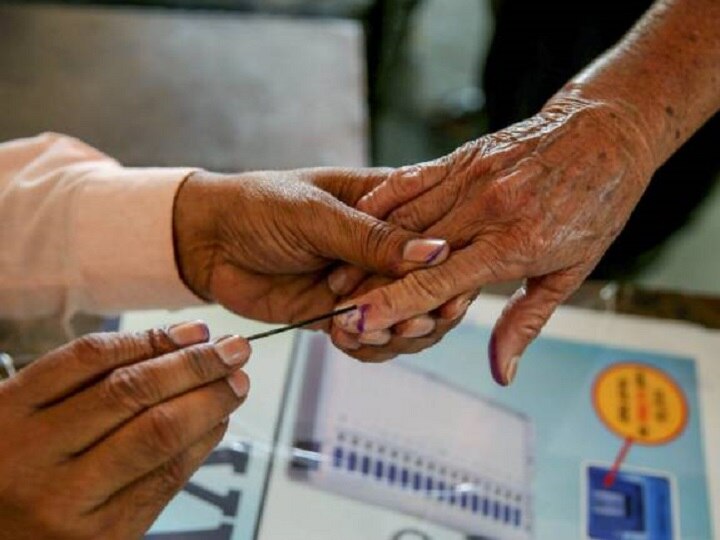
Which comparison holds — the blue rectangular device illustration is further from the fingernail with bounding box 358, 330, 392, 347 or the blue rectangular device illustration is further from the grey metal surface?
the grey metal surface

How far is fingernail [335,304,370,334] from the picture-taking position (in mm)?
666

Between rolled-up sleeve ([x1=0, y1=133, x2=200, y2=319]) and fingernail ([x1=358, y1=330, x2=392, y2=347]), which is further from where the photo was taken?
rolled-up sleeve ([x1=0, y1=133, x2=200, y2=319])

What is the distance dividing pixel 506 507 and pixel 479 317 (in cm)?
17

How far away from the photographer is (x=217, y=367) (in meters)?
0.60

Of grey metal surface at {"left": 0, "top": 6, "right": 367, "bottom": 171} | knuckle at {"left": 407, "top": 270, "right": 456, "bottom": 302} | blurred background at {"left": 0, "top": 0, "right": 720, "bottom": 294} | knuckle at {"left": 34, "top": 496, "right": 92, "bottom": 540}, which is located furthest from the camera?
grey metal surface at {"left": 0, "top": 6, "right": 367, "bottom": 171}

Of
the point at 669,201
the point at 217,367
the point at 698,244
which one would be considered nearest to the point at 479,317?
the point at 217,367

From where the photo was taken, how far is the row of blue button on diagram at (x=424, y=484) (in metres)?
0.75

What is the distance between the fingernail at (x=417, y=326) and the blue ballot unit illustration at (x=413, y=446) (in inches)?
4.7

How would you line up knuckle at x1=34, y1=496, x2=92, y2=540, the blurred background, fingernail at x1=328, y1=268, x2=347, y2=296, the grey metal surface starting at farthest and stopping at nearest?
1. the grey metal surface
2. the blurred background
3. fingernail at x1=328, y1=268, x2=347, y2=296
4. knuckle at x1=34, y1=496, x2=92, y2=540

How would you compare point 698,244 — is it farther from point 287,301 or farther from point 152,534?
point 152,534

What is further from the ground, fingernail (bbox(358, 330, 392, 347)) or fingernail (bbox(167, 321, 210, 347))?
fingernail (bbox(358, 330, 392, 347))

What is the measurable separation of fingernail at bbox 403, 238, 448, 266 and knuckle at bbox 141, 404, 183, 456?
21 centimetres

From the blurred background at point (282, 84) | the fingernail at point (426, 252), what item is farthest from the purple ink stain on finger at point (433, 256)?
the blurred background at point (282, 84)

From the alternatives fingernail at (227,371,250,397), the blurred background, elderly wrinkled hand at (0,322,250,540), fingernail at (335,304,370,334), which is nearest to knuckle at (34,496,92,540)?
elderly wrinkled hand at (0,322,250,540)
